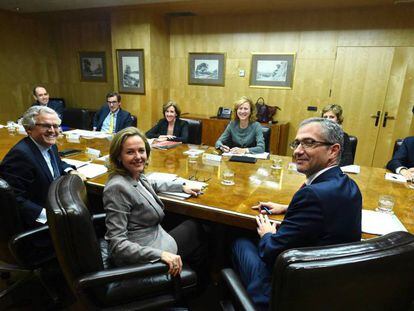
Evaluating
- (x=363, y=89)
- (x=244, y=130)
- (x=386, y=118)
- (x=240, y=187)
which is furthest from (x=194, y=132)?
(x=386, y=118)

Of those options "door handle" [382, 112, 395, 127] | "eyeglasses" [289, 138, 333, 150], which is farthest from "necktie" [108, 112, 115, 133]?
"door handle" [382, 112, 395, 127]

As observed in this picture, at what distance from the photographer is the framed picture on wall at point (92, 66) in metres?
6.03

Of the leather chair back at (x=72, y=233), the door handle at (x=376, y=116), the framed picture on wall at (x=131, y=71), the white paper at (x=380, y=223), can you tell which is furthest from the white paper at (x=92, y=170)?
the door handle at (x=376, y=116)

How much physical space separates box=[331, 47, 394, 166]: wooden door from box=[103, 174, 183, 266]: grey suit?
13.5 ft

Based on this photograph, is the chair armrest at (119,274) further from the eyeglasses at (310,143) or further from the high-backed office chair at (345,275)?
the eyeglasses at (310,143)

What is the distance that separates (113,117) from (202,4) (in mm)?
2164

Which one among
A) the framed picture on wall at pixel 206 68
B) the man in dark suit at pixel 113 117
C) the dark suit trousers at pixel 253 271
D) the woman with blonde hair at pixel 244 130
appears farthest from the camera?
the framed picture on wall at pixel 206 68

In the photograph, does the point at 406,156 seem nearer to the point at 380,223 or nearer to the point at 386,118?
the point at 380,223

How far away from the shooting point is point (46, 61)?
6191 millimetres

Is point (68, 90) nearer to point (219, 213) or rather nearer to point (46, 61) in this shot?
point (46, 61)

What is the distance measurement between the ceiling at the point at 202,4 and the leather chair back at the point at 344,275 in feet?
13.4

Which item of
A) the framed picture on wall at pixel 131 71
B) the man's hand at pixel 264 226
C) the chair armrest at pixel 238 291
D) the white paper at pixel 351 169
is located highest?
the framed picture on wall at pixel 131 71

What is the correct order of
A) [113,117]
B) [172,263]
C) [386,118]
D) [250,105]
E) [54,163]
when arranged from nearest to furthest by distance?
[172,263] < [54,163] < [250,105] < [113,117] < [386,118]

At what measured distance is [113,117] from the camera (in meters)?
4.00
